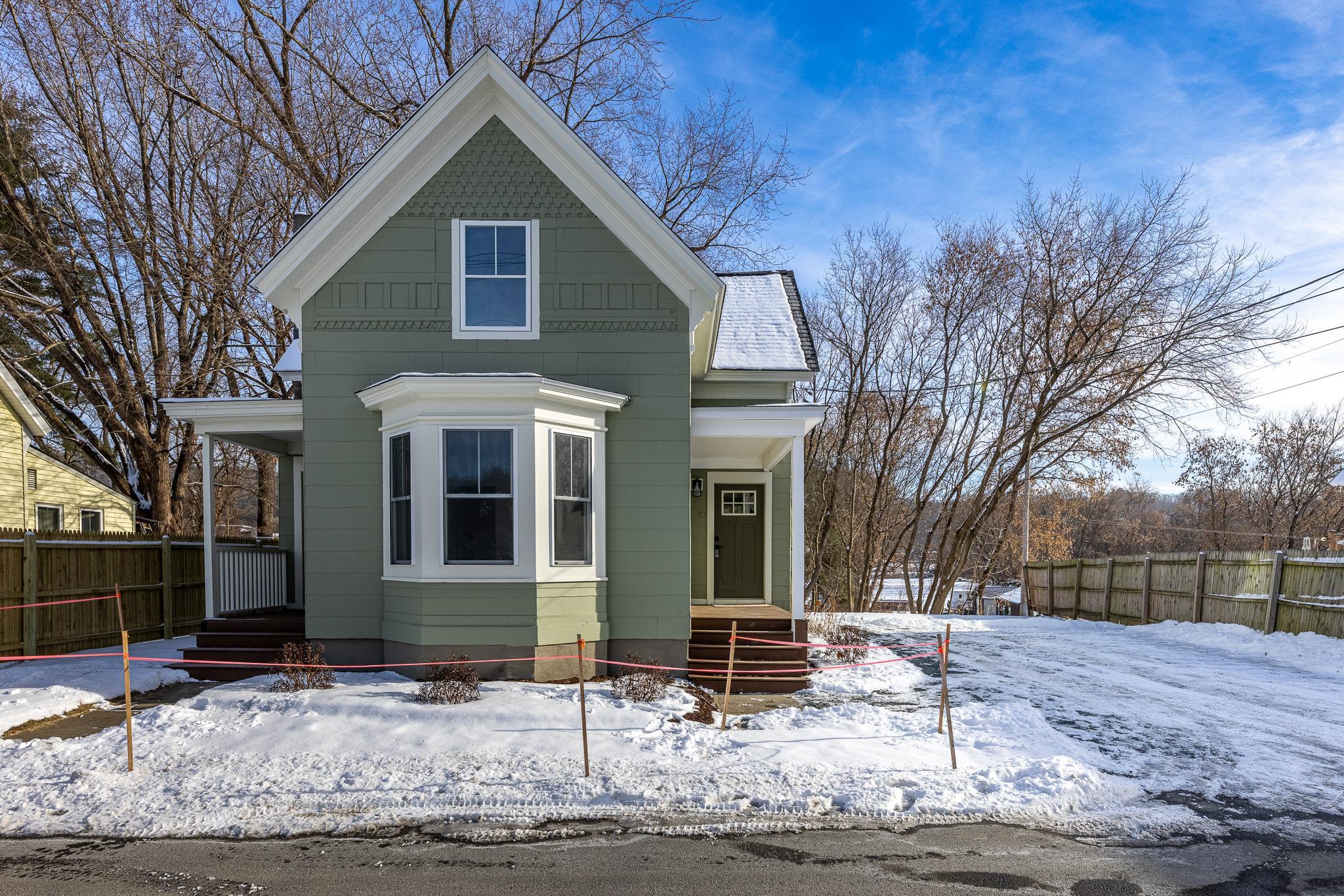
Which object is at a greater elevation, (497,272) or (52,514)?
(497,272)

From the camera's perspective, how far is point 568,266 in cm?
994

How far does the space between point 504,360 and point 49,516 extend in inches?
609

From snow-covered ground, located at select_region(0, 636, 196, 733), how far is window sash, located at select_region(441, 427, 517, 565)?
338 centimetres

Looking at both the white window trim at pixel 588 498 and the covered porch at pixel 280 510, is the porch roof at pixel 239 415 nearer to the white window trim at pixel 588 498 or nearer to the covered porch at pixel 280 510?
the covered porch at pixel 280 510

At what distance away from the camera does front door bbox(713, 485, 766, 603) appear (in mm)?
13266

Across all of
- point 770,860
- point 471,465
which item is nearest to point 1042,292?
point 471,465

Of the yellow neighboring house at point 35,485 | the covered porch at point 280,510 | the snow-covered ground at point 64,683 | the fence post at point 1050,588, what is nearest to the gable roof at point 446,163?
the covered porch at point 280,510

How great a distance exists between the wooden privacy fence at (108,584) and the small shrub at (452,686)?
4.43 metres

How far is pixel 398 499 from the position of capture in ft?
31.1

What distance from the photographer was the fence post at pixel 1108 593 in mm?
19328

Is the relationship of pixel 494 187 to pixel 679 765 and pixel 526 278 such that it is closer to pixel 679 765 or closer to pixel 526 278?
pixel 526 278

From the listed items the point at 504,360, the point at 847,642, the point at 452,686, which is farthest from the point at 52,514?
the point at 847,642

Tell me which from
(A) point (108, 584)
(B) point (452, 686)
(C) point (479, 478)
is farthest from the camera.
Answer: (A) point (108, 584)

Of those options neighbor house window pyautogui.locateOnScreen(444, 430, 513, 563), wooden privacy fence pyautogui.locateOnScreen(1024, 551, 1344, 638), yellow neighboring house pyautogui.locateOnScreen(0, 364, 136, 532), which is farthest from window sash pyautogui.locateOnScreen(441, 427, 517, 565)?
wooden privacy fence pyautogui.locateOnScreen(1024, 551, 1344, 638)
